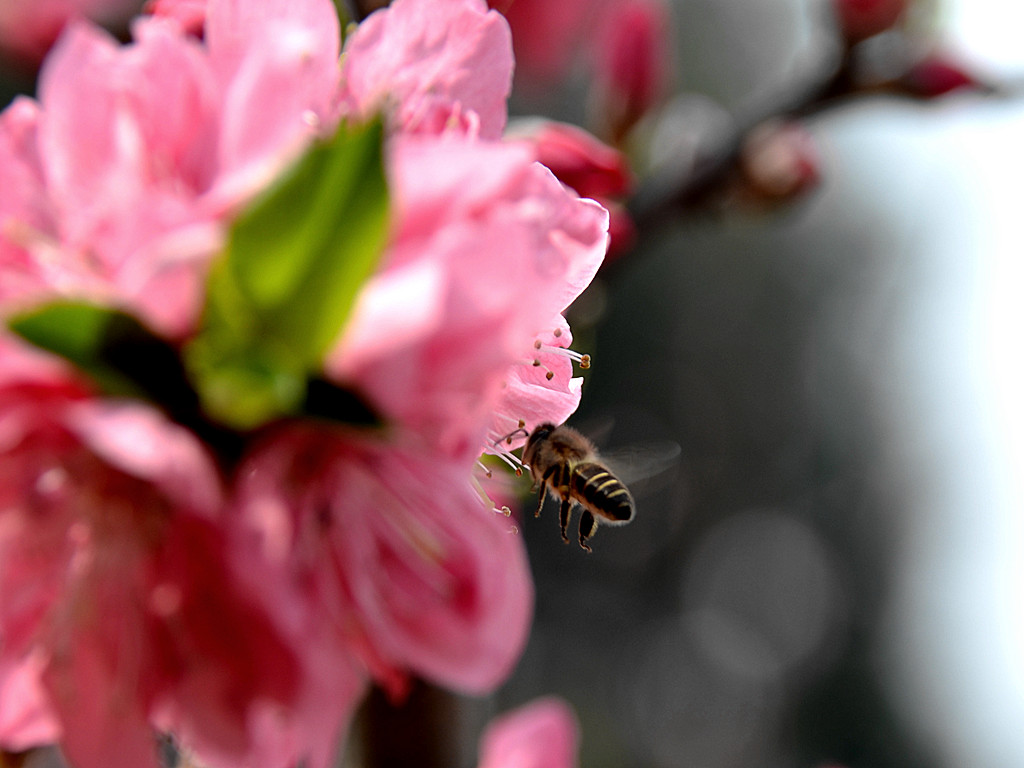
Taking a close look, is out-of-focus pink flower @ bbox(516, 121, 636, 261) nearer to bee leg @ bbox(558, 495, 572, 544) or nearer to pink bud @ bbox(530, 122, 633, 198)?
pink bud @ bbox(530, 122, 633, 198)

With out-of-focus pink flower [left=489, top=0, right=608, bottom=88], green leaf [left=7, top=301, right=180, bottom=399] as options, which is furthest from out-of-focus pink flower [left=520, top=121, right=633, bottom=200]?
out-of-focus pink flower [left=489, top=0, right=608, bottom=88]

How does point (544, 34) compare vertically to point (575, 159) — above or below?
below

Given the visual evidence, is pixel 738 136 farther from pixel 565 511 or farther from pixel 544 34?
pixel 565 511

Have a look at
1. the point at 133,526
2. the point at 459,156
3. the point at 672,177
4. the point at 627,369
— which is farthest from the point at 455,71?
the point at 627,369

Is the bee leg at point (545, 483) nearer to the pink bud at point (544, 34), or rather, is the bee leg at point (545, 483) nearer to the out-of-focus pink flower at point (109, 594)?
the out-of-focus pink flower at point (109, 594)

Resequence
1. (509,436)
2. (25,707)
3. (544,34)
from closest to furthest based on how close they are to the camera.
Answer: (25,707) → (509,436) → (544,34)

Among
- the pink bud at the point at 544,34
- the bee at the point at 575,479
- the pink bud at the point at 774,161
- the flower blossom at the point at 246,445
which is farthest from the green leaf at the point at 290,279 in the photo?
the pink bud at the point at 544,34

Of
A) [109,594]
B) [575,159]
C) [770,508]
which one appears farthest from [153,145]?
[770,508]
